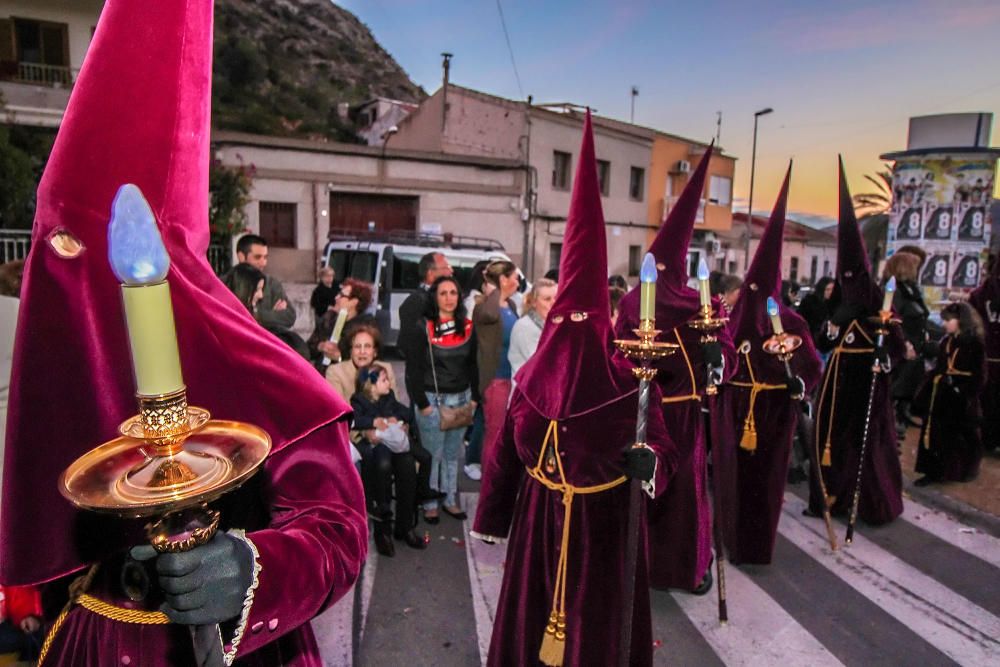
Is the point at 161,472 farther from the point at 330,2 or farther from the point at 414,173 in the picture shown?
the point at 330,2

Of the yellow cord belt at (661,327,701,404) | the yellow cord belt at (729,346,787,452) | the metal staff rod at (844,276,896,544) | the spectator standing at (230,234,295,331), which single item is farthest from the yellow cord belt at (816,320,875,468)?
the spectator standing at (230,234,295,331)

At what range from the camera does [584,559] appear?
9.14ft

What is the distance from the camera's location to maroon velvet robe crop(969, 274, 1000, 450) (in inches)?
281

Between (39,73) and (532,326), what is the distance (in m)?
19.2

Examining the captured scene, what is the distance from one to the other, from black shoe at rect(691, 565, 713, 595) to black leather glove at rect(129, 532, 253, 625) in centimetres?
389

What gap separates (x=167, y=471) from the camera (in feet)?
2.87

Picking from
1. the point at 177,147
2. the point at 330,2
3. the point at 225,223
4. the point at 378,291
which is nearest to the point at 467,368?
the point at 177,147

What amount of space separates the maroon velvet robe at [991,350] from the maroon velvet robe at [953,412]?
110 cm

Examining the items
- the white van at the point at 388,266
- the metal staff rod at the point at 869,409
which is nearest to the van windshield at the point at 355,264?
the white van at the point at 388,266

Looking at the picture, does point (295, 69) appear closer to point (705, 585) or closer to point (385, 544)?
point (385, 544)

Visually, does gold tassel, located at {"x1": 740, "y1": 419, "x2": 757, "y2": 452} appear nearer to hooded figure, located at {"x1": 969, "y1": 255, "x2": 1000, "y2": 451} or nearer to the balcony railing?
hooded figure, located at {"x1": 969, "y1": 255, "x2": 1000, "y2": 451}

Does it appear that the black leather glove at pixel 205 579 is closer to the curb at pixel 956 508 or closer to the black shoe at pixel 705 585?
the black shoe at pixel 705 585

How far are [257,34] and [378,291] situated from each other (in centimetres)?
4474

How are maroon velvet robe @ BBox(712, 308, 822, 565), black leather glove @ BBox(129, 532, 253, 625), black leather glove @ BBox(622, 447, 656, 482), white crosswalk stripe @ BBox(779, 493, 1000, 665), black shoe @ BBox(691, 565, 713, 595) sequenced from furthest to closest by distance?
1. maroon velvet robe @ BBox(712, 308, 822, 565)
2. black shoe @ BBox(691, 565, 713, 595)
3. white crosswalk stripe @ BBox(779, 493, 1000, 665)
4. black leather glove @ BBox(622, 447, 656, 482)
5. black leather glove @ BBox(129, 532, 253, 625)
